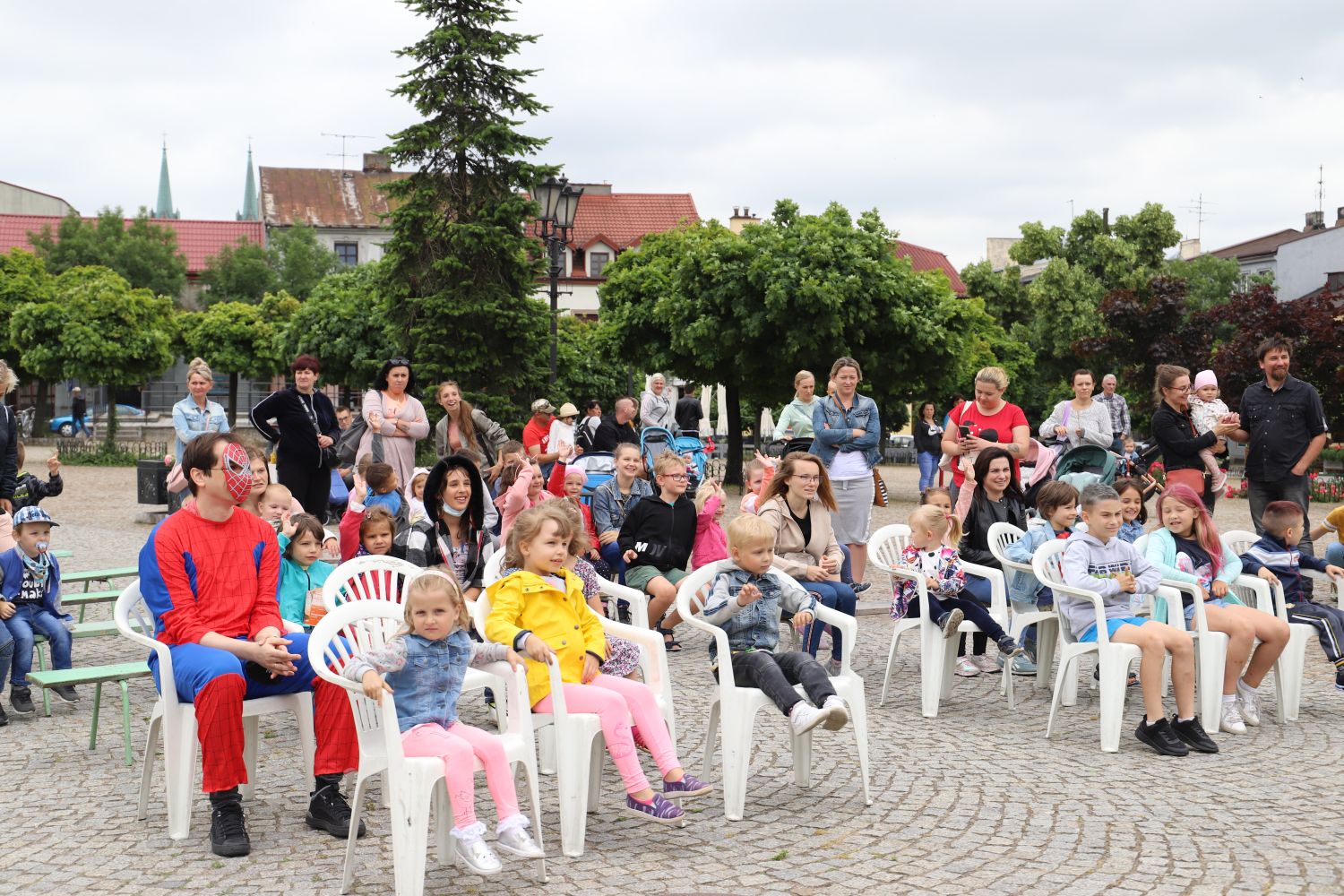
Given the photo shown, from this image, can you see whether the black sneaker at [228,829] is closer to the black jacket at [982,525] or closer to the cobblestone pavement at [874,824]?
the cobblestone pavement at [874,824]

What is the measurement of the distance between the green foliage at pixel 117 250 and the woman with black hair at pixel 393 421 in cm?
5371

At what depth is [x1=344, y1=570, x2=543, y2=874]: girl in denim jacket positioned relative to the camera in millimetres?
4367

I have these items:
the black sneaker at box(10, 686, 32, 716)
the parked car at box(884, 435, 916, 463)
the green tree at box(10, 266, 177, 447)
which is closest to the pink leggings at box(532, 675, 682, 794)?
the black sneaker at box(10, 686, 32, 716)

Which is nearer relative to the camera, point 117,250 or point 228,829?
point 228,829

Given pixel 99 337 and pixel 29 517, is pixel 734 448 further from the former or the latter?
pixel 29 517

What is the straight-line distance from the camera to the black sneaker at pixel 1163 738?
6289 millimetres

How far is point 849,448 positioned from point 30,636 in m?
6.15

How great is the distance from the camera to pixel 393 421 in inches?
407

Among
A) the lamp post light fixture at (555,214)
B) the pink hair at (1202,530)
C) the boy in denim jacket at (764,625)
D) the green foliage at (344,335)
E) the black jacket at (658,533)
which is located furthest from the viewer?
the green foliage at (344,335)

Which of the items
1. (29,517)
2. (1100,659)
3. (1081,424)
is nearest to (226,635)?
(29,517)

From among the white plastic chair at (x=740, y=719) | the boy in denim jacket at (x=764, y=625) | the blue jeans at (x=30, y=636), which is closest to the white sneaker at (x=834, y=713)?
the boy in denim jacket at (x=764, y=625)

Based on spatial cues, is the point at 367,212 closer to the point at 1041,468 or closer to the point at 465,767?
the point at 1041,468

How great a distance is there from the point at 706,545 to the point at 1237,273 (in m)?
51.0

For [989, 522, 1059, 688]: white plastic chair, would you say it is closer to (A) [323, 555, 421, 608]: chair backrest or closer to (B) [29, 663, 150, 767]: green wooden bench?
(A) [323, 555, 421, 608]: chair backrest
